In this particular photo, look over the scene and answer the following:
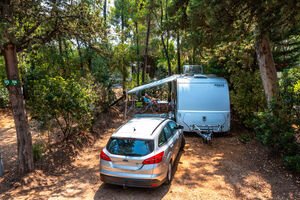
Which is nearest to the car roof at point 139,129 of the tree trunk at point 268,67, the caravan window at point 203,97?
the caravan window at point 203,97

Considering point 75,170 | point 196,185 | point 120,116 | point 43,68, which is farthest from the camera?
point 43,68

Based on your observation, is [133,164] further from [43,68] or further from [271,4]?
[43,68]

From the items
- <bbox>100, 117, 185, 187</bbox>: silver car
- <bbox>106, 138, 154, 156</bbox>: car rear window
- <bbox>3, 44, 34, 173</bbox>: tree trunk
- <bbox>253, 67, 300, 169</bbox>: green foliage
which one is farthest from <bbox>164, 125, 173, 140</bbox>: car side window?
<bbox>3, 44, 34, 173</bbox>: tree trunk

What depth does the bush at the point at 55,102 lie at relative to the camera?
20.2 feet

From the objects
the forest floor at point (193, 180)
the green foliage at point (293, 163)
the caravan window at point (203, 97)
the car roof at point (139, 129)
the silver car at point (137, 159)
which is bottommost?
the forest floor at point (193, 180)

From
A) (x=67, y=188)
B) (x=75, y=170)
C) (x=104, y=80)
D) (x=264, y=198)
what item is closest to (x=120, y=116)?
(x=104, y=80)

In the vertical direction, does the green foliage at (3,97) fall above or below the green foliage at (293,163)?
above

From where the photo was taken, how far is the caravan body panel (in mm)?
8211

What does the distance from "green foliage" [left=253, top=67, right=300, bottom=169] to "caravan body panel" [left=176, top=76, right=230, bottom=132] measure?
8.40 feet

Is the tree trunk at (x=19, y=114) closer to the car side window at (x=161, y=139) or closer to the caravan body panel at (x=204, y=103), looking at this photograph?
the car side window at (x=161, y=139)

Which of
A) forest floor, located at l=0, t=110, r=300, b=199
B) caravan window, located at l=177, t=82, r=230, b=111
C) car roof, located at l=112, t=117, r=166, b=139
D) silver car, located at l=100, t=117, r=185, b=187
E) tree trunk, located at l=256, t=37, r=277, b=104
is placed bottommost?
forest floor, located at l=0, t=110, r=300, b=199

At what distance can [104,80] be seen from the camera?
13398mm

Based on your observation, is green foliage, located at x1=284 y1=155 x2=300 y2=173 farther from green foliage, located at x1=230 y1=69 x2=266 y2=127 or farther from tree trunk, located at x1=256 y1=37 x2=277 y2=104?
green foliage, located at x1=230 y1=69 x2=266 y2=127

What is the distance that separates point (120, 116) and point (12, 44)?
28.3 feet
